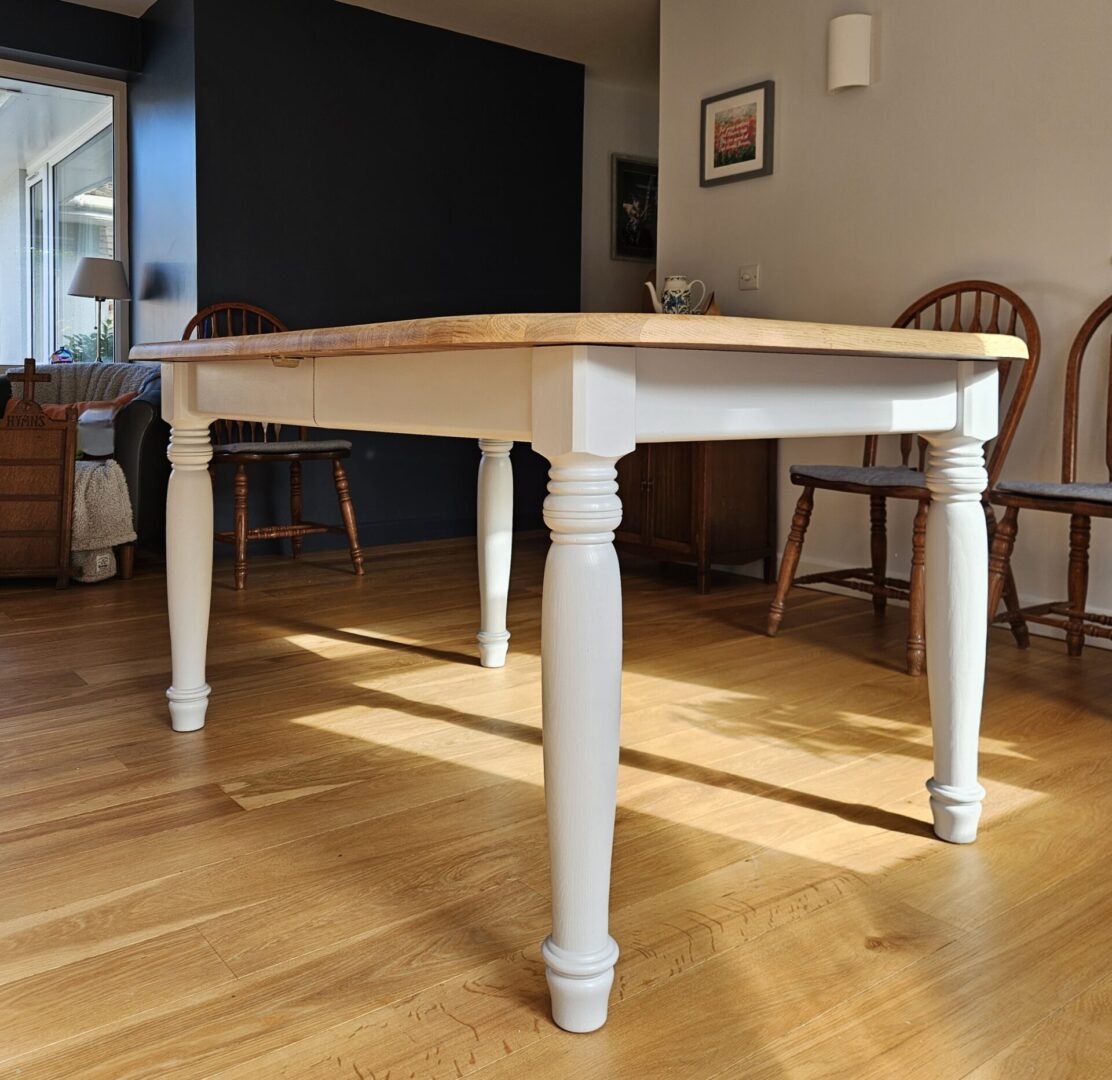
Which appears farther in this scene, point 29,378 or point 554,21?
point 554,21

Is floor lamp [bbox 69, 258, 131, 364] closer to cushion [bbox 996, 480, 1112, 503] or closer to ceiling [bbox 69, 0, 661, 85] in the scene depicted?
ceiling [bbox 69, 0, 661, 85]

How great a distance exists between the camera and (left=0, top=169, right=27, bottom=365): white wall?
460 cm

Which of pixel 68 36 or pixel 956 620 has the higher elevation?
pixel 68 36

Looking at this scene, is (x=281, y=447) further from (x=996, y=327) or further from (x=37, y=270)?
(x=996, y=327)

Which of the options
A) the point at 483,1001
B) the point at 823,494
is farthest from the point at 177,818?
the point at 823,494

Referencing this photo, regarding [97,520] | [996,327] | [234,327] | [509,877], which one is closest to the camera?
[509,877]

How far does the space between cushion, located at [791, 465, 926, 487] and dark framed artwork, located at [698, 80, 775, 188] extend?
1332mm

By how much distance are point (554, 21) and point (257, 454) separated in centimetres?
A: 226

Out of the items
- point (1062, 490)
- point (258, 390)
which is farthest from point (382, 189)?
point (1062, 490)

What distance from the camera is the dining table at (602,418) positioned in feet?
3.26

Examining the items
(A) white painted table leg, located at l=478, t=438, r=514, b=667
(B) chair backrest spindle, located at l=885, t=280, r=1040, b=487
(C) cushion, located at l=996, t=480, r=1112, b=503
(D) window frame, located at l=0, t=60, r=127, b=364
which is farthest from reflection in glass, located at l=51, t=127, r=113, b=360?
(C) cushion, located at l=996, t=480, r=1112, b=503

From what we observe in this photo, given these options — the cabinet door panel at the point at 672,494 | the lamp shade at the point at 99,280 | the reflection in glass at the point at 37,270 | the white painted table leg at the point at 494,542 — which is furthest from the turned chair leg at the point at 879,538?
the reflection in glass at the point at 37,270

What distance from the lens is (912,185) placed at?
309 cm

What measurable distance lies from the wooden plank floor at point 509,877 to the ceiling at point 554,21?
2901 millimetres
